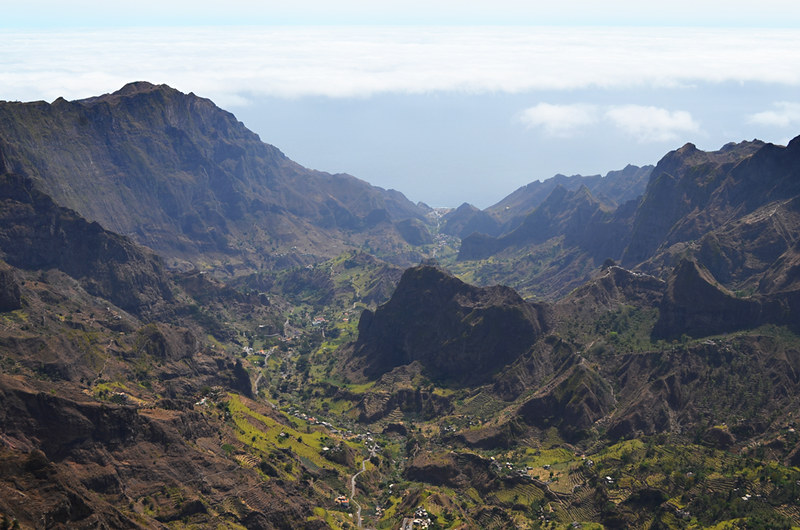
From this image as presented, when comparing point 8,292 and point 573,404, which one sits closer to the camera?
point 573,404

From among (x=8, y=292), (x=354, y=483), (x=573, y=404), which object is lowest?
(x=354, y=483)

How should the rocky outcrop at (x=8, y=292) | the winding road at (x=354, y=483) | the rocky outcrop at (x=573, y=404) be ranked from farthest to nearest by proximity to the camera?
the rocky outcrop at (x=8, y=292)
the rocky outcrop at (x=573, y=404)
the winding road at (x=354, y=483)

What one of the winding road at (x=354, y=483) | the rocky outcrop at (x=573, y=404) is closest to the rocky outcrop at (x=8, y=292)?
the winding road at (x=354, y=483)

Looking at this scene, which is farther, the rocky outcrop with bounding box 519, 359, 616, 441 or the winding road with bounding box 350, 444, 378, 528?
the rocky outcrop with bounding box 519, 359, 616, 441

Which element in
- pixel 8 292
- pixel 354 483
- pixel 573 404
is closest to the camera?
pixel 354 483

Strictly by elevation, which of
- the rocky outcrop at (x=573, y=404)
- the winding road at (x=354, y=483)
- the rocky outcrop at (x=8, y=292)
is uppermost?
the rocky outcrop at (x=8, y=292)

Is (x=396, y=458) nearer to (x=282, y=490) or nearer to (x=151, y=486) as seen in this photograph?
(x=282, y=490)

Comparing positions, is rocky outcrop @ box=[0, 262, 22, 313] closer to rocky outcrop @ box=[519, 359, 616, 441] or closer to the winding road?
the winding road

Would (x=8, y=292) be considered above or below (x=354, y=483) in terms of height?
above

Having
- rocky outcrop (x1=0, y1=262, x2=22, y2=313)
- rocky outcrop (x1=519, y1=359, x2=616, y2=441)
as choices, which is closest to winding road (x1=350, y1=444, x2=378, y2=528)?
rocky outcrop (x1=519, y1=359, x2=616, y2=441)

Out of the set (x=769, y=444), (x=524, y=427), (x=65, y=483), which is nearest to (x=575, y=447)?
(x=524, y=427)

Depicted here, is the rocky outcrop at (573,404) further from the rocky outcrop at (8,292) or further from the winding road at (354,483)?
the rocky outcrop at (8,292)

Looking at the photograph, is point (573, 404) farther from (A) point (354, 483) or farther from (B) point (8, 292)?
(B) point (8, 292)

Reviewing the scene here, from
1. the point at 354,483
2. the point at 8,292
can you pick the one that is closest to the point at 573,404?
the point at 354,483
